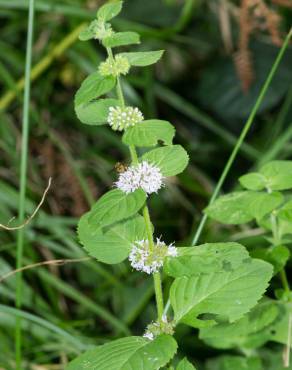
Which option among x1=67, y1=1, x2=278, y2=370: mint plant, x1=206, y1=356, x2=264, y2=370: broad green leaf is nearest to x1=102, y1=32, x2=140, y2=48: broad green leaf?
x1=67, y1=1, x2=278, y2=370: mint plant

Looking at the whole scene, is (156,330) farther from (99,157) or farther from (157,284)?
(99,157)

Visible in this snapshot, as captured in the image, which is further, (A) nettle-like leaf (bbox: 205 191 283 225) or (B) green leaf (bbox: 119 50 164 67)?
(A) nettle-like leaf (bbox: 205 191 283 225)

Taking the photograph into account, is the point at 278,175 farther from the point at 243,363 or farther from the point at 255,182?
the point at 243,363

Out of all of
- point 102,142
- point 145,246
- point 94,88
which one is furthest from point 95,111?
point 102,142

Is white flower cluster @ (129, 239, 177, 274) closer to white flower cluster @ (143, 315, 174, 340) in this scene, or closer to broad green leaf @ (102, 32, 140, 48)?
white flower cluster @ (143, 315, 174, 340)

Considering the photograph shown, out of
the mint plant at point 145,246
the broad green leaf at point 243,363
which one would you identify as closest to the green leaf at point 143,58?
the mint plant at point 145,246

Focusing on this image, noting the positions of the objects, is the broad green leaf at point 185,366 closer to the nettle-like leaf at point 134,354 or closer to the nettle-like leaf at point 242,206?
the nettle-like leaf at point 134,354

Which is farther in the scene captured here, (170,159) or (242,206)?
(242,206)
